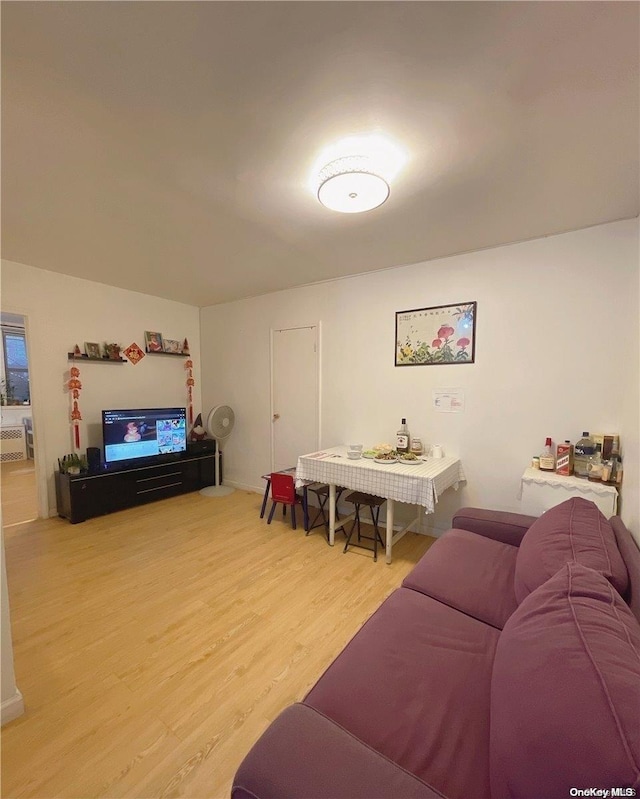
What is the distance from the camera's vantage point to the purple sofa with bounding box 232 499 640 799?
64cm

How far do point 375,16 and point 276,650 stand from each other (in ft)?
8.82

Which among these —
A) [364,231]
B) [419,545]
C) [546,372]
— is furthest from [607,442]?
[364,231]

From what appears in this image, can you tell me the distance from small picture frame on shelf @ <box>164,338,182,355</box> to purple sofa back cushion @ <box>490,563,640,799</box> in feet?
15.3

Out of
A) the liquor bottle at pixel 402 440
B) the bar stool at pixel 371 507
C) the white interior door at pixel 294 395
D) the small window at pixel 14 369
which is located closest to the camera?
the bar stool at pixel 371 507

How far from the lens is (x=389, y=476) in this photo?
2652 millimetres

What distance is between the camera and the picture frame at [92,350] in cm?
382

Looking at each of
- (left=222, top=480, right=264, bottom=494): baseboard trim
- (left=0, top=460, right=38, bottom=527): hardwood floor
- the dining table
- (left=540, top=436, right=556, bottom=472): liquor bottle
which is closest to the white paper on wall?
the dining table

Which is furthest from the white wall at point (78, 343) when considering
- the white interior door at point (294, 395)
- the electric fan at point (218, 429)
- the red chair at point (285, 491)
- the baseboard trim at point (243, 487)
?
the red chair at point (285, 491)

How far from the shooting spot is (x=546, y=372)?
2645 millimetres

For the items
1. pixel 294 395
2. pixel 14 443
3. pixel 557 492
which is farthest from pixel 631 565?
pixel 14 443

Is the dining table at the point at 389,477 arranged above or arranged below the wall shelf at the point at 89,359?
below

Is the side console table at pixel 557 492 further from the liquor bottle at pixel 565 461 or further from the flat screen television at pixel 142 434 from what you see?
the flat screen television at pixel 142 434

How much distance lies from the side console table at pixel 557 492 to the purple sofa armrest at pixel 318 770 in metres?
2.09

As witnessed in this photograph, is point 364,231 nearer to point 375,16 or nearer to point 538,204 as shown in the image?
point 538,204
